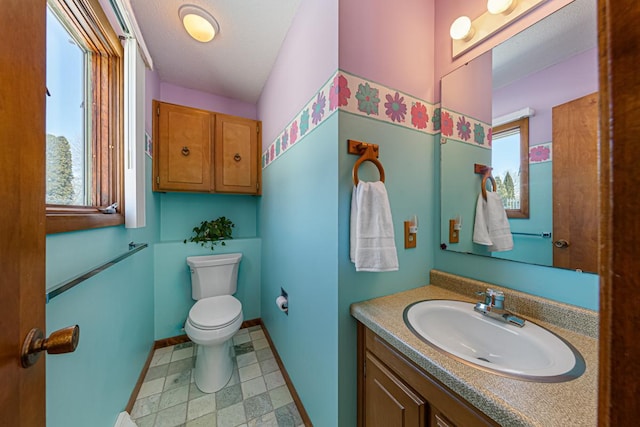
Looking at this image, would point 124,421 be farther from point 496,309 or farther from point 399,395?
point 496,309

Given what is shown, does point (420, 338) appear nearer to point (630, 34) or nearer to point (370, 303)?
point (370, 303)

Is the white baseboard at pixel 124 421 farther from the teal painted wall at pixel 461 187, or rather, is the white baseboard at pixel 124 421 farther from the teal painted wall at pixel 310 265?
the teal painted wall at pixel 461 187

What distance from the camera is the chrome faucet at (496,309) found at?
0.78 m

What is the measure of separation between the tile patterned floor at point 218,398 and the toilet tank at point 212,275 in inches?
20.4

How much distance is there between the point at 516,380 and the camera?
1.70 feet

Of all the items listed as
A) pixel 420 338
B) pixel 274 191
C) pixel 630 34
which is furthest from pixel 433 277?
pixel 274 191

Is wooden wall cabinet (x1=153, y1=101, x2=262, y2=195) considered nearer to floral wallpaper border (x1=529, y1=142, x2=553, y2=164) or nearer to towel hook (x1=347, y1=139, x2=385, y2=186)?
towel hook (x1=347, y1=139, x2=385, y2=186)

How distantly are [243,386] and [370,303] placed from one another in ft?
3.96

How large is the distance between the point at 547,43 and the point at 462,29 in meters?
0.36

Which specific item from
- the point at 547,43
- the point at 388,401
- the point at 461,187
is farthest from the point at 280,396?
the point at 547,43

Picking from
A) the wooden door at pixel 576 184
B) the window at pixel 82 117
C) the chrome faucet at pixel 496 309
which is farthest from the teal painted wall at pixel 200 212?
the wooden door at pixel 576 184

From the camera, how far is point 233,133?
2045 mm

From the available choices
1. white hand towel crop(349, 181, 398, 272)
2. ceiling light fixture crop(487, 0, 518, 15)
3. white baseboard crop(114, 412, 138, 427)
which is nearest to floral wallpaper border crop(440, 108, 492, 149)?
ceiling light fixture crop(487, 0, 518, 15)

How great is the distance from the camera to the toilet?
1.43 meters
